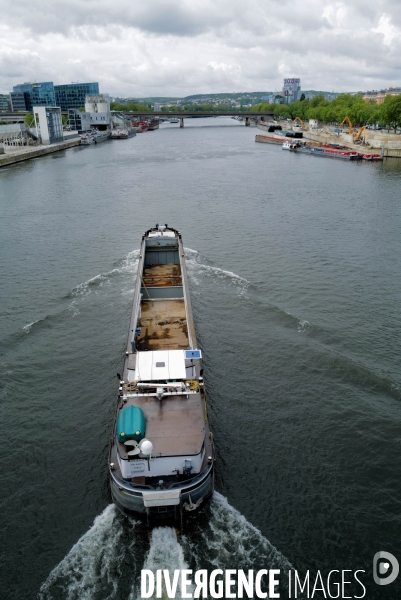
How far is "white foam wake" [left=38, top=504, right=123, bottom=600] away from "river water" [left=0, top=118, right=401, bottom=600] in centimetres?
4

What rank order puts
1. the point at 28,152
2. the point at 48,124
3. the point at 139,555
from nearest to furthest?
the point at 139,555 → the point at 28,152 → the point at 48,124

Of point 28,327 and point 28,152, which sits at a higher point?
point 28,152

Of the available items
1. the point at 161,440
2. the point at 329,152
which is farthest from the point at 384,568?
the point at 329,152

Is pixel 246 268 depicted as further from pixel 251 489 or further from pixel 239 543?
pixel 239 543

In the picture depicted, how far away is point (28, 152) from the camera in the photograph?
120 meters

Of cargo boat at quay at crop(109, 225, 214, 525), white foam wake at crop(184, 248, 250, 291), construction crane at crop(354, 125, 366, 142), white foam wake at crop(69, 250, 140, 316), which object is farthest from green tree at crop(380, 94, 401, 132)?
cargo boat at quay at crop(109, 225, 214, 525)

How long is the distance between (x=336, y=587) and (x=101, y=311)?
23.4 meters

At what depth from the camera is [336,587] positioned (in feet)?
49.1

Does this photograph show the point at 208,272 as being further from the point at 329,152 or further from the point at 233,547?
the point at 329,152

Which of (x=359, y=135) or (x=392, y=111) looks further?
(x=359, y=135)

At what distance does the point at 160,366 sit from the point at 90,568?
7.89 meters

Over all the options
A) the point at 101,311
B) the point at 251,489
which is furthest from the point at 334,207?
the point at 251,489

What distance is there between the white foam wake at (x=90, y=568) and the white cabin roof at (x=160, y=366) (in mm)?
5726

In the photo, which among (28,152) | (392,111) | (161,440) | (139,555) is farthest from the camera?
(28,152)
